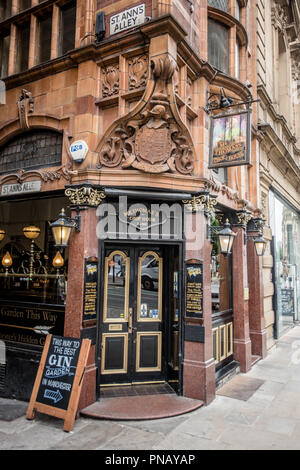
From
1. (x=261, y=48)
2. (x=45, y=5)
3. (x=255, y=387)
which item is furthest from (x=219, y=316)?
(x=261, y=48)

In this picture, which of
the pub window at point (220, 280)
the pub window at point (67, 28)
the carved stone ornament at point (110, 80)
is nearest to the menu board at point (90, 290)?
the pub window at point (220, 280)

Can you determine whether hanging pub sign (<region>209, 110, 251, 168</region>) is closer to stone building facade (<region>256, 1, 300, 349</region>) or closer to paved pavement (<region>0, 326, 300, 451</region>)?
stone building facade (<region>256, 1, 300, 349</region>)

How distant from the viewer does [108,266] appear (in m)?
7.51

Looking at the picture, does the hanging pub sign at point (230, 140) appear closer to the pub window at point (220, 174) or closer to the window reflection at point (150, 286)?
the pub window at point (220, 174)

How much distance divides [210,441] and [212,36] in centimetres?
936

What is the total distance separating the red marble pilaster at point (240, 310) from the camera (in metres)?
9.37

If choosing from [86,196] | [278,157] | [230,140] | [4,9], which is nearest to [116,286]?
[86,196]

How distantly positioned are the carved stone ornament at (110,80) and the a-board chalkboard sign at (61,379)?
5149 mm

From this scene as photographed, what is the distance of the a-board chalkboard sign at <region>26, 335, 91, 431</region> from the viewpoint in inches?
225

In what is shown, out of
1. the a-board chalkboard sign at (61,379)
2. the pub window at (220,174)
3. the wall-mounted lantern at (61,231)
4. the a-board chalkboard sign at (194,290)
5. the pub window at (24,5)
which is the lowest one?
the a-board chalkboard sign at (61,379)

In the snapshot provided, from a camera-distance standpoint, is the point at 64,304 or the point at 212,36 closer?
the point at 64,304

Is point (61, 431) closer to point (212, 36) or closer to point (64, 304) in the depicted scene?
point (64, 304)

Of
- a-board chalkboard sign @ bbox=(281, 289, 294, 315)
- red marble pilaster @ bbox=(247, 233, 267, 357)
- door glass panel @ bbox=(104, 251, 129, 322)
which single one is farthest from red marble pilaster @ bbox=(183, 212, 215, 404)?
a-board chalkboard sign @ bbox=(281, 289, 294, 315)

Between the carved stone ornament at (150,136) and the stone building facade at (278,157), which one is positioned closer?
the carved stone ornament at (150,136)
